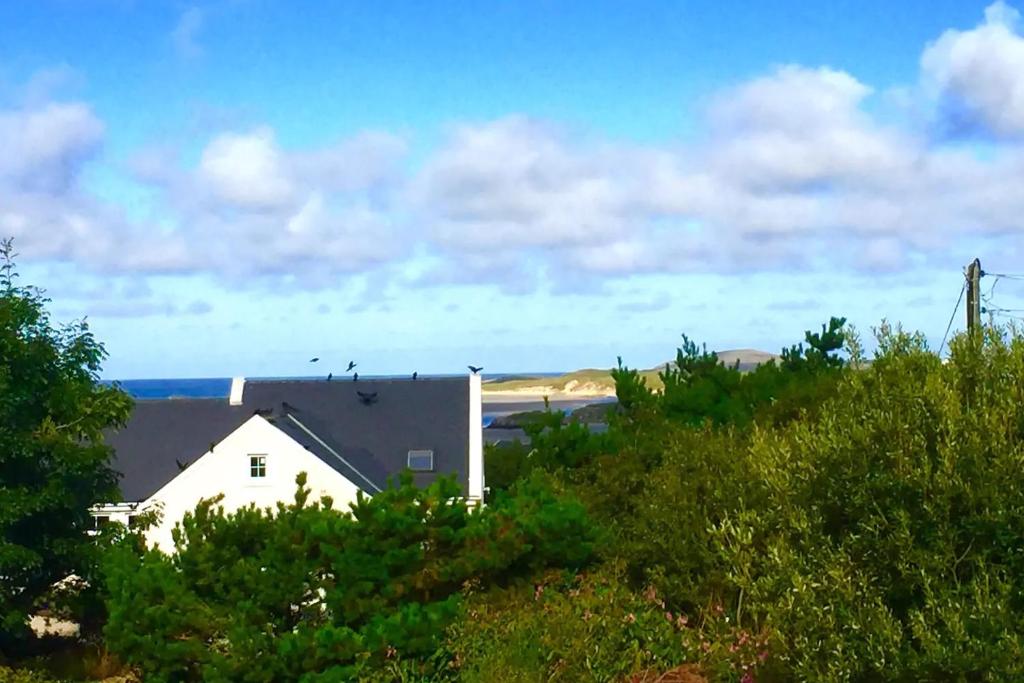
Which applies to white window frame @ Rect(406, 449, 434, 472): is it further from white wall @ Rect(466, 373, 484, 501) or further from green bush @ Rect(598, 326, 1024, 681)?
green bush @ Rect(598, 326, 1024, 681)

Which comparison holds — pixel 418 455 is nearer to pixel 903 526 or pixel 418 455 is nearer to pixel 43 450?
pixel 43 450

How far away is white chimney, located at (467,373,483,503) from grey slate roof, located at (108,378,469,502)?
0.27m

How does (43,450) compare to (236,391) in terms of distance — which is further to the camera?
(236,391)

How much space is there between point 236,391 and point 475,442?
11491mm

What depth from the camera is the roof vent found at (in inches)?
1859

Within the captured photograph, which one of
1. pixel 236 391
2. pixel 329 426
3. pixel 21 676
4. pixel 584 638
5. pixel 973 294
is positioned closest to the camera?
pixel 584 638

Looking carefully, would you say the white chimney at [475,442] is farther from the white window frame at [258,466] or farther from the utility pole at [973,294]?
the utility pole at [973,294]

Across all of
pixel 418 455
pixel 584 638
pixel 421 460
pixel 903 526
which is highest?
pixel 903 526

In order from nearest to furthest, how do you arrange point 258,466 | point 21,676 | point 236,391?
1. point 21,676
2. point 258,466
3. point 236,391

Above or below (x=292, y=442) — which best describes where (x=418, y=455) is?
below

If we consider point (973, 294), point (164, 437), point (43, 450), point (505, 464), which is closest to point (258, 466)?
point (164, 437)

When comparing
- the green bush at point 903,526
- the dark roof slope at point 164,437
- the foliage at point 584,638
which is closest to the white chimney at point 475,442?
Answer: the dark roof slope at point 164,437

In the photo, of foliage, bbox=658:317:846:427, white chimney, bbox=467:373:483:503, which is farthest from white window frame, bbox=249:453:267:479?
foliage, bbox=658:317:846:427

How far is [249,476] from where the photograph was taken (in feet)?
129
